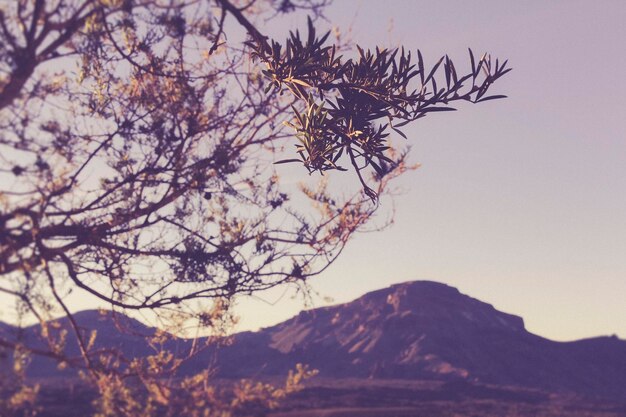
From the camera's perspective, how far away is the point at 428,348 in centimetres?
10312

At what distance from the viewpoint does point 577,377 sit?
95.4 meters

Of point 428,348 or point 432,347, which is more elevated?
point 432,347

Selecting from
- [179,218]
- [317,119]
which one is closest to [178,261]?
[179,218]

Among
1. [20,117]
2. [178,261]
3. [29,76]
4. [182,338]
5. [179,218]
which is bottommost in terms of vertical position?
[182,338]

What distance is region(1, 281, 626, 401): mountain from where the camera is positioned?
93188 millimetres

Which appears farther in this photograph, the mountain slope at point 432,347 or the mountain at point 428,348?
the mountain slope at point 432,347

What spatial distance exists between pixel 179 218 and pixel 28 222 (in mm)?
1851

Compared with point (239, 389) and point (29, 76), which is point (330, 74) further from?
point (239, 389)

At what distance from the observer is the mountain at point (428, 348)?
306 ft

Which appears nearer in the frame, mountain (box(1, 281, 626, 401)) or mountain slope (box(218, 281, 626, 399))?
mountain (box(1, 281, 626, 401))


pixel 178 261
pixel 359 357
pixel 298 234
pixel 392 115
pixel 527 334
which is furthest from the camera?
pixel 527 334

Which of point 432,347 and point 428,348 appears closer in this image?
point 428,348

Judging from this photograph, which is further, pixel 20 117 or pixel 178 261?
pixel 178 261

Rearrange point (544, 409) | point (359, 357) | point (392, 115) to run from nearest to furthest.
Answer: point (392, 115) < point (544, 409) < point (359, 357)
